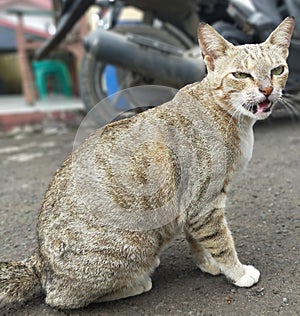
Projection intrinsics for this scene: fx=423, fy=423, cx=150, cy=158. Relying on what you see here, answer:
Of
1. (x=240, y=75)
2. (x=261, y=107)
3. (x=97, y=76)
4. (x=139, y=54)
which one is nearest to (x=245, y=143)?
(x=261, y=107)

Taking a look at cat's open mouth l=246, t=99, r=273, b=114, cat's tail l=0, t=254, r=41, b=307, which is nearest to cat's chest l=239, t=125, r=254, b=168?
cat's open mouth l=246, t=99, r=273, b=114

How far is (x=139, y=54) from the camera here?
3787 millimetres

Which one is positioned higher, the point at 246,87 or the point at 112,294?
the point at 246,87

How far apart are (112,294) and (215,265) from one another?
0.47 meters

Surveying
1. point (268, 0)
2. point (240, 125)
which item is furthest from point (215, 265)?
point (268, 0)

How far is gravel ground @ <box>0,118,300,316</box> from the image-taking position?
1661 mm

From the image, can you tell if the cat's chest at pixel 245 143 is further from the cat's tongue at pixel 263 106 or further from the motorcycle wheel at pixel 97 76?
the motorcycle wheel at pixel 97 76

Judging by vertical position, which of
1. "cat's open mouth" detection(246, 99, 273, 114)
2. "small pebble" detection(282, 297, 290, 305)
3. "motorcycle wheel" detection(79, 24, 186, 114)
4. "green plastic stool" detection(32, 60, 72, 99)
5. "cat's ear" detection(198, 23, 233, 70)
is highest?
"cat's ear" detection(198, 23, 233, 70)

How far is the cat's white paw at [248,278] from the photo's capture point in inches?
68.2

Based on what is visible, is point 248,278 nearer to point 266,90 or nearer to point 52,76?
point 266,90

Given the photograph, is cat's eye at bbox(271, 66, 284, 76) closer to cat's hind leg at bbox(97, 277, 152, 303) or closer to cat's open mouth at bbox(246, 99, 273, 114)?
cat's open mouth at bbox(246, 99, 273, 114)

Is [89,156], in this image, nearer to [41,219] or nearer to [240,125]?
[41,219]

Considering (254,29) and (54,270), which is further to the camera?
(254,29)

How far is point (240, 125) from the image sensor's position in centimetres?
177
